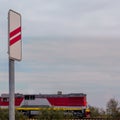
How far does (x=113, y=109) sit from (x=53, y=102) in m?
21.3

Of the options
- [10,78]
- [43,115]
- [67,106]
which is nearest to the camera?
[10,78]

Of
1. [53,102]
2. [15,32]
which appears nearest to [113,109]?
[53,102]

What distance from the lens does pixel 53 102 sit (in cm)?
6247

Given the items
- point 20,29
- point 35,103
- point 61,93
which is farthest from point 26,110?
point 20,29

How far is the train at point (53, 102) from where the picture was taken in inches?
2436

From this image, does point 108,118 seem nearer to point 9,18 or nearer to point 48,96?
point 48,96

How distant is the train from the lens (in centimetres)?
6188

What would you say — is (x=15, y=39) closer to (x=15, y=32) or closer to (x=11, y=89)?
(x=15, y=32)

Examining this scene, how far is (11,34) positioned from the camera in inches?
→ 231

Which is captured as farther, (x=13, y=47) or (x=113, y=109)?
(x=113, y=109)

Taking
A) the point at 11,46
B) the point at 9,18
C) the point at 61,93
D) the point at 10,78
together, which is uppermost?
the point at 61,93

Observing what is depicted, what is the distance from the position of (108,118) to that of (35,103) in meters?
22.8

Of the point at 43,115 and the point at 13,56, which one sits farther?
the point at 43,115

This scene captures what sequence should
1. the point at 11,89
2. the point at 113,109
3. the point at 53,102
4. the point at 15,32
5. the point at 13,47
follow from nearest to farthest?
the point at 11,89 → the point at 13,47 → the point at 15,32 → the point at 113,109 → the point at 53,102
